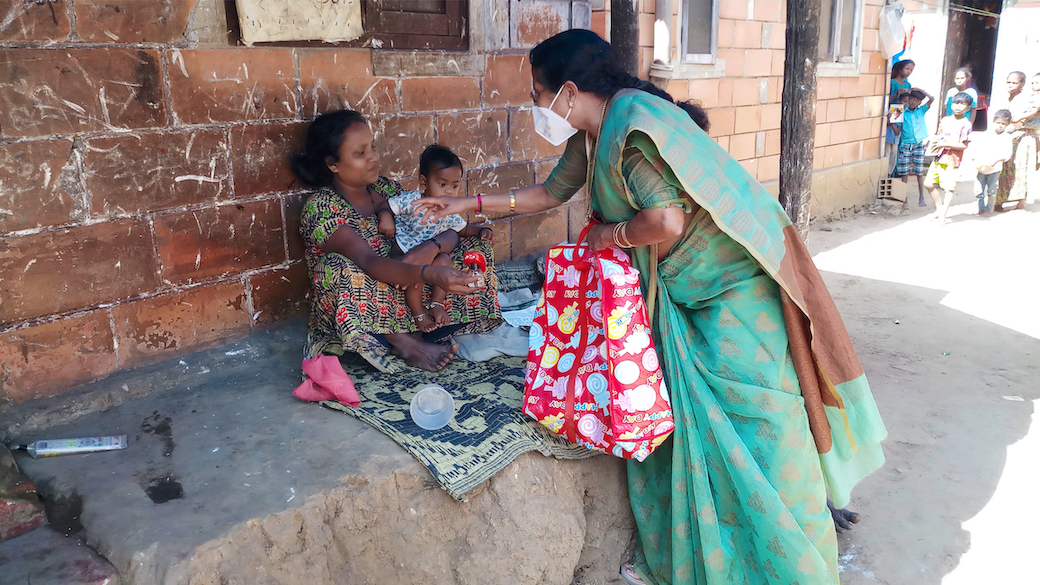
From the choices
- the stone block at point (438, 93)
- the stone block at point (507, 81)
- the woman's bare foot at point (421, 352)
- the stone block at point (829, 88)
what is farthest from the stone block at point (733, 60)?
the woman's bare foot at point (421, 352)

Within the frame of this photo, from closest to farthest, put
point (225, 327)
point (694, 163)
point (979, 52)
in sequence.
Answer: point (694, 163)
point (225, 327)
point (979, 52)

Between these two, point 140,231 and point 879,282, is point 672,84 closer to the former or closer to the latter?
point 879,282

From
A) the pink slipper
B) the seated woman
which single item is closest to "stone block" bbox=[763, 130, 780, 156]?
the seated woman

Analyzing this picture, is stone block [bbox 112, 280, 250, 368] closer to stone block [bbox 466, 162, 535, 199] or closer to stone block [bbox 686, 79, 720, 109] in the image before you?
stone block [bbox 466, 162, 535, 199]

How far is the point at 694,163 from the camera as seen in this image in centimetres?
227

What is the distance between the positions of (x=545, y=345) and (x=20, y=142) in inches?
75.4

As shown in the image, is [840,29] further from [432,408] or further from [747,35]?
[432,408]

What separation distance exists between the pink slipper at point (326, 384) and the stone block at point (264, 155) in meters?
0.87

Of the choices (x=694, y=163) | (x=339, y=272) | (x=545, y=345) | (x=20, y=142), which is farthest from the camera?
(x=339, y=272)

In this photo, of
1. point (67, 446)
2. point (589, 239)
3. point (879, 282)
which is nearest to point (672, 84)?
point (879, 282)

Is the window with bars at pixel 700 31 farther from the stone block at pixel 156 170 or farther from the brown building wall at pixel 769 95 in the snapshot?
the stone block at pixel 156 170

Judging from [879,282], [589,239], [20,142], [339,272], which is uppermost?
[20,142]

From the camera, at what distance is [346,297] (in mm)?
2969

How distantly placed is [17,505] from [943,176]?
9.16 metres
